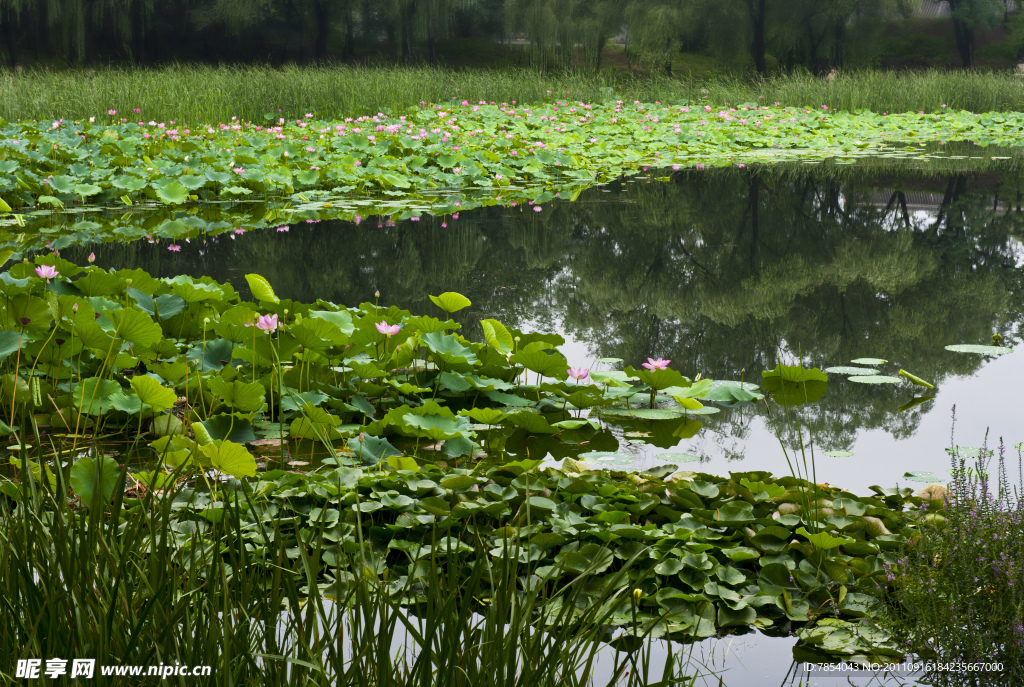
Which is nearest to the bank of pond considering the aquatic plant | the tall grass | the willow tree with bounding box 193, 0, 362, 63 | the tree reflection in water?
the tree reflection in water

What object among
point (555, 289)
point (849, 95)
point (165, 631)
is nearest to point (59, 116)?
point (555, 289)

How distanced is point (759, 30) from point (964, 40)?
950 centimetres

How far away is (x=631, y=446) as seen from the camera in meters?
2.73

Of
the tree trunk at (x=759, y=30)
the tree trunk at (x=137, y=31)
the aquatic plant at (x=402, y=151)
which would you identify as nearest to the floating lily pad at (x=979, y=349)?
the aquatic plant at (x=402, y=151)

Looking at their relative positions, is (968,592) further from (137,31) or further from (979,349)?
(137,31)

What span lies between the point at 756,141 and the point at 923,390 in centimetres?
1055

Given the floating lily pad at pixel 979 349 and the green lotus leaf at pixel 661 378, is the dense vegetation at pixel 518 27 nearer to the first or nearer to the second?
the floating lily pad at pixel 979 349

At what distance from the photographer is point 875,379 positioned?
315 centimetres

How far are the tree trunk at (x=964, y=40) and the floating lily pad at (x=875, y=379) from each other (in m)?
32.3

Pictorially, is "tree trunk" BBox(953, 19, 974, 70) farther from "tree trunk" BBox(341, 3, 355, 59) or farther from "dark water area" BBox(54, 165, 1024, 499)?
"dark water area" BBox(54, 165, 1024, 499)

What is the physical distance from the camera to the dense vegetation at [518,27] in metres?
25.9

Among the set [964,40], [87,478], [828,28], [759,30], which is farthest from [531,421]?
[964,40]

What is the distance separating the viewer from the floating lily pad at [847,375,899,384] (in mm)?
3141

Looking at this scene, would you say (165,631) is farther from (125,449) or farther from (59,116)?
(59,116)
